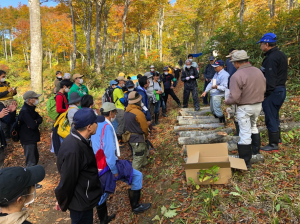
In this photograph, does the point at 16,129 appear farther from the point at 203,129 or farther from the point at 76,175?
the point at 203,129

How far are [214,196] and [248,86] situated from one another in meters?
2.12

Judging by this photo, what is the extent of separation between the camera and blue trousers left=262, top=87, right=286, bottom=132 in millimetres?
4242

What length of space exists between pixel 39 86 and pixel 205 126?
773cm

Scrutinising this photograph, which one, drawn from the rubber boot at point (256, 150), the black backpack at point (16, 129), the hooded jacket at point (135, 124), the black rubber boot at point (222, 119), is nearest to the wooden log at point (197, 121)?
the black rubber boot at point (222, 119)

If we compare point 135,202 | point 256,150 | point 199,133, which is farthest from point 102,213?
point 199,133

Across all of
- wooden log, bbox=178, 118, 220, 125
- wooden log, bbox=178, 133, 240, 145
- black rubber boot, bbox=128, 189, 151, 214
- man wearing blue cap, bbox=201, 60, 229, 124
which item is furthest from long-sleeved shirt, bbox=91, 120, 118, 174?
wooden log, bbox=178, 118, 220, 125

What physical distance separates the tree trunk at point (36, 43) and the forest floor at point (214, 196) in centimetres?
531

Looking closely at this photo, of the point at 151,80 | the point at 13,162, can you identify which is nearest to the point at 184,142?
the point at 151,80

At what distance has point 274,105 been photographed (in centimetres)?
429

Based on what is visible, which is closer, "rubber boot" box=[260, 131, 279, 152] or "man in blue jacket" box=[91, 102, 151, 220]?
"man in blue jacket" box=[91, 102, 151, 220]

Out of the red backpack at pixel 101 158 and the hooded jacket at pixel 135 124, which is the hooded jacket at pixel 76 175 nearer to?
the red backpack at pixel 101 158

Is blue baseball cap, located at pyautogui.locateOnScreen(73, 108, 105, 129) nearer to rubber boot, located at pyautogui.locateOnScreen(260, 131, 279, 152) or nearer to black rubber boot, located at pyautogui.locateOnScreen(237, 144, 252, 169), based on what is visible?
black rubber boot, located at pyautogui.locateOnScreen(237, 144, 252, 169)

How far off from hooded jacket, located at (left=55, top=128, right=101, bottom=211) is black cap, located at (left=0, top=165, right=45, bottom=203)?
62cm

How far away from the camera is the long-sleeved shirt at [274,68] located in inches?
161
